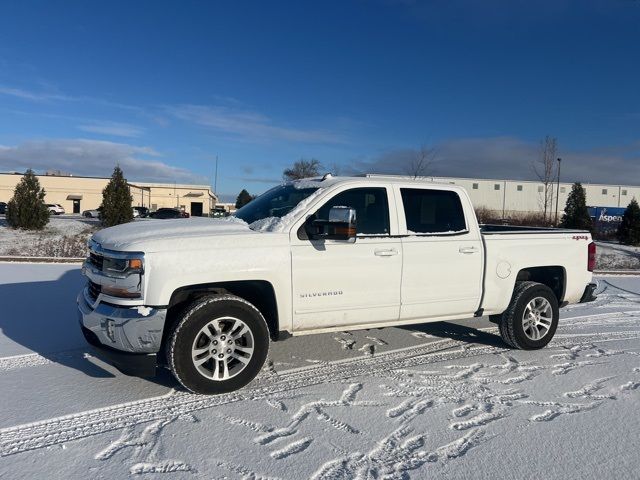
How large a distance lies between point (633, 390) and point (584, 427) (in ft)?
3.96

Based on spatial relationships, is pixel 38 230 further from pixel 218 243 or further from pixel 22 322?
pixel 218 243

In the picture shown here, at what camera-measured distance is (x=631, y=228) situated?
25.3 m

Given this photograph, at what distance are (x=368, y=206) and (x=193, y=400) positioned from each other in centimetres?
247

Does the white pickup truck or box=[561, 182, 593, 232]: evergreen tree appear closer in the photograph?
the white pickup truck

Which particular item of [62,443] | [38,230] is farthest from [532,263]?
[38,230]

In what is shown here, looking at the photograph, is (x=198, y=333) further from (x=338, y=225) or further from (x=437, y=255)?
(x=437, y=255)

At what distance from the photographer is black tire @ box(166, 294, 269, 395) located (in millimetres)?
4254

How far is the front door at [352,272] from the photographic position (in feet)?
15.7

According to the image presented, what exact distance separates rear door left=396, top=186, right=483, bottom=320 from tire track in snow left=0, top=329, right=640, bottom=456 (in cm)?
56

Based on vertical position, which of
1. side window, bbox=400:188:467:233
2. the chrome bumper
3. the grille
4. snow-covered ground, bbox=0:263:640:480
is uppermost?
side window, bbox=400:188:467:233

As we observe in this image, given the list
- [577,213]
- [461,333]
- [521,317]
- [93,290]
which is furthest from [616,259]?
[93,290]

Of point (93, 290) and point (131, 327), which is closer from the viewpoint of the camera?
point (131, 327)

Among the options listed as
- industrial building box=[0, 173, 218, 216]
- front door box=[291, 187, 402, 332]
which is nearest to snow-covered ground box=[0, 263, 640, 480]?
front door box=[291, 187, 402, 332]

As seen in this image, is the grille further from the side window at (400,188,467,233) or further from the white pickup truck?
the side window at (400,188,467,233)
